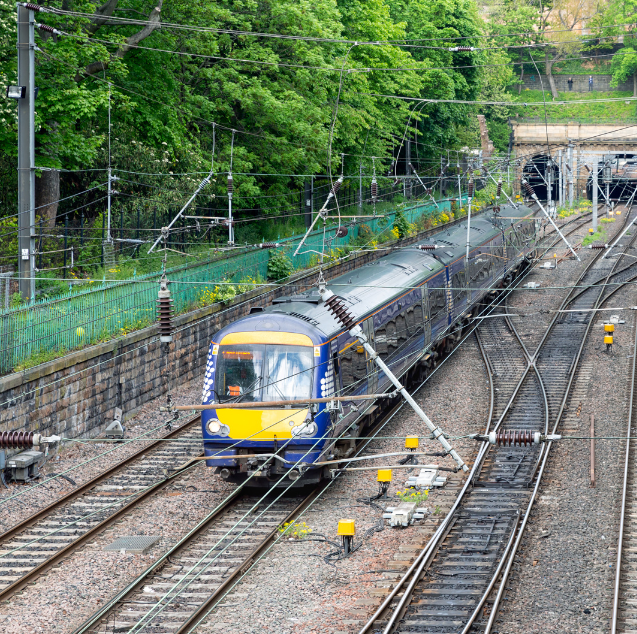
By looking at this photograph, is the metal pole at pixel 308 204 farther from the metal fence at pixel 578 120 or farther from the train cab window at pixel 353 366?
the metal fence at pixel 578 120

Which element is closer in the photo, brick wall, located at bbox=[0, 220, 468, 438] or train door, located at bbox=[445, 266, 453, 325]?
brick wall, located at bbox=[0, 220, 468, 438]

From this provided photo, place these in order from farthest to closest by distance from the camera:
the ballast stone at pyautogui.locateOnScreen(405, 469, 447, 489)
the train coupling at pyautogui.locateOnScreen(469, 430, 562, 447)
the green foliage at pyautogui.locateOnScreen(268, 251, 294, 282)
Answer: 1. the green foliage at pyautogui.locateOnScreen(268, 251, 294, 282)
2. the ballast stone at pyautogui.locateOnScreen(405, 469, 447, 489)
3. the train coupling at pyautogui.locateOnScreen(469, 430, 562, 447)

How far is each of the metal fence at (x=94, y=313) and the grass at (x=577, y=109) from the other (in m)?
67.0

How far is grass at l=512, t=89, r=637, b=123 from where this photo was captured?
91688mm

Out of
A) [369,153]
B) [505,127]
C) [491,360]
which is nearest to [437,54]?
[369,153]

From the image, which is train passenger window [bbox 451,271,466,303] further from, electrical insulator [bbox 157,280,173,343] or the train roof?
electrical insulator [bbox 157,280,173,343]

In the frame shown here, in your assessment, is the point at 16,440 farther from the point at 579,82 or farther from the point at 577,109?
the point at 579,82

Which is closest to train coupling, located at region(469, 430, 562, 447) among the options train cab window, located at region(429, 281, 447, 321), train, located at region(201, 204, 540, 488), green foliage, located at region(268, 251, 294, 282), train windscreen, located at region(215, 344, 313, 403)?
train, located at region(201, 204, 540, 488)

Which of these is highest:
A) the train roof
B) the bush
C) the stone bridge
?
the stone bridge

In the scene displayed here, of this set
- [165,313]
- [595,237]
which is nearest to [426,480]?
[165,313]

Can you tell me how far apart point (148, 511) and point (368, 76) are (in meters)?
33.7

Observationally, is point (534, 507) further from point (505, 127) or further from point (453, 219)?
point (505, 127)

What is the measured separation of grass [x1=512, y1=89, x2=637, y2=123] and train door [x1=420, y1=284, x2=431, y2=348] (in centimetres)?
6799

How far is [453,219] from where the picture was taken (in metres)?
59.3
